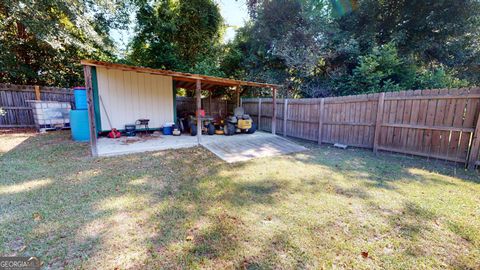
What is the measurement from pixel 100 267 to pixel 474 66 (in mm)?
13502

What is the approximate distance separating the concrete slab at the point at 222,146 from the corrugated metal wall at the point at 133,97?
3.22 feet

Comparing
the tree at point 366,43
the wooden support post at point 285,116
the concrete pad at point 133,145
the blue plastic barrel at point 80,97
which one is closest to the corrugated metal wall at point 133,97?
the blue plastic barrel at point 80,97

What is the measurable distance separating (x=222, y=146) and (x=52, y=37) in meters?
8.15

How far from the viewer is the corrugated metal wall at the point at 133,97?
21.4ft

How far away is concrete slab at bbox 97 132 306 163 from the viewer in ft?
16.9

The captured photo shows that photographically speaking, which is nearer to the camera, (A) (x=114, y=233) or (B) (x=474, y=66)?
(A) (x=114, y=233)

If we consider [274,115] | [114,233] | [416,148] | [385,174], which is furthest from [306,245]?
[274,115]

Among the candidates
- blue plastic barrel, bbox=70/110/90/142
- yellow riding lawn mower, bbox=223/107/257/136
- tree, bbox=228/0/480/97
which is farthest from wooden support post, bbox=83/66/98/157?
tree, bbox=228/0/480/97

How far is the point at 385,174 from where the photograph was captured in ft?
13.3

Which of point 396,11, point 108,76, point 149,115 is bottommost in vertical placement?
point 149,115

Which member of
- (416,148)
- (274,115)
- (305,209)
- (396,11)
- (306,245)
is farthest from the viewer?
(396,11)

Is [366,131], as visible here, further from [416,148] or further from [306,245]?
[306,245]

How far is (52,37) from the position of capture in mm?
7816

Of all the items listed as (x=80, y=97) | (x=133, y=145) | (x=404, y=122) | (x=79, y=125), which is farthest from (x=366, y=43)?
(x=79, y=125)
